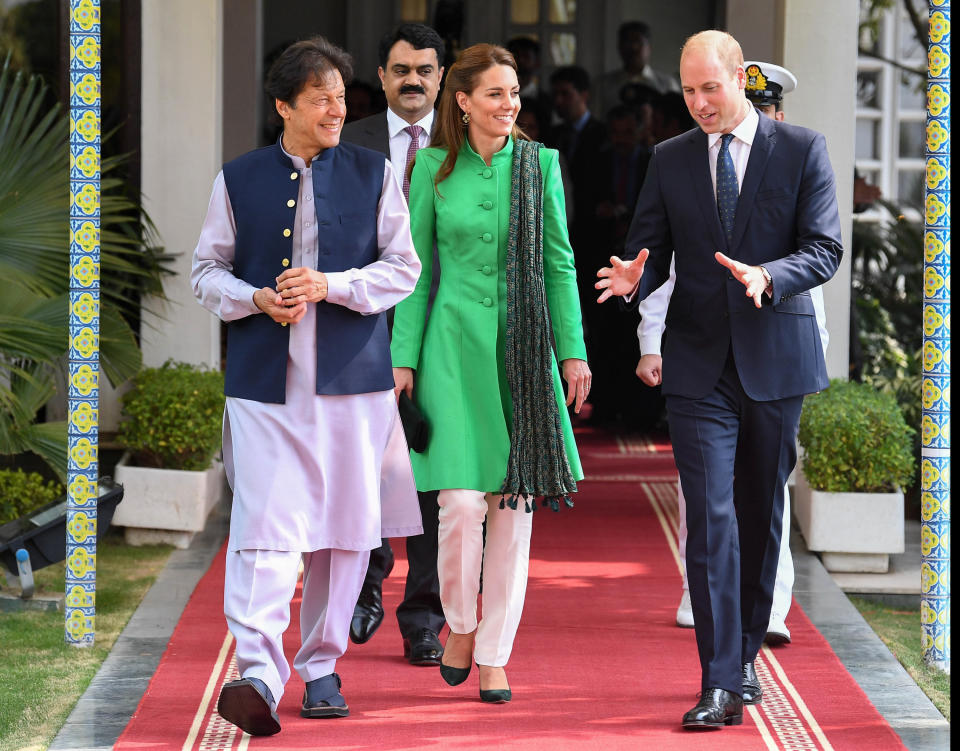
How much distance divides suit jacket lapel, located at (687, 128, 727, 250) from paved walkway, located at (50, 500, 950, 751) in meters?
1.55

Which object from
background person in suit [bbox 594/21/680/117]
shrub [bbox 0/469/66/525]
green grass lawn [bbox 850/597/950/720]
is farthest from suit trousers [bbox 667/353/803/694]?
background person in suit [bbox 594/21/680/117]

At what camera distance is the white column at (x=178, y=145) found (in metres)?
8.04

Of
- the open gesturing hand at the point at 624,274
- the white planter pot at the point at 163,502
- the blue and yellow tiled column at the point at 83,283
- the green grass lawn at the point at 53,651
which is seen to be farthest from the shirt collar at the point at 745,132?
the white planter pot at the point at 163,502

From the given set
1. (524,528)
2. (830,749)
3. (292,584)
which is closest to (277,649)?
(292,584)

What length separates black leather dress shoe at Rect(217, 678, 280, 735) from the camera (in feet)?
13.9

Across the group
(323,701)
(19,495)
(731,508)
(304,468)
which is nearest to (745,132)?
(731,508)

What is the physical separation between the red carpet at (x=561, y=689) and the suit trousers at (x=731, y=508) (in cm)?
26

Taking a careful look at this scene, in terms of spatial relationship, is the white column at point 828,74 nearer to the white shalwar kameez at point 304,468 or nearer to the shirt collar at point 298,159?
the white shalwar kameez at point 304,468

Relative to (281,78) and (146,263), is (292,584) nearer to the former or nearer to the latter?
(281,78)

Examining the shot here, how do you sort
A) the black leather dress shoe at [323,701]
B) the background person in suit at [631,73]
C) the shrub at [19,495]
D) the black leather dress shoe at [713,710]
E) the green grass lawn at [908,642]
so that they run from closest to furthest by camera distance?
the black leather dress shoe at [713,710] < the black leather dress shoe at [323,701] < the green grass lawn at [908,642] < the shrub at [19,495] < the background person in suit at [631,73]

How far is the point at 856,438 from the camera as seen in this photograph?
6992 mm

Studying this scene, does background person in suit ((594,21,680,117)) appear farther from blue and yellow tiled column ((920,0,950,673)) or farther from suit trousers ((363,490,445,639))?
suit trousers ((363,490,445,639))

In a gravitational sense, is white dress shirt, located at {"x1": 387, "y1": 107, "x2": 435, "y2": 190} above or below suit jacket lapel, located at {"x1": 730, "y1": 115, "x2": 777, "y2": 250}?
above

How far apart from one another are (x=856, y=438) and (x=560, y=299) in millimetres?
2696
